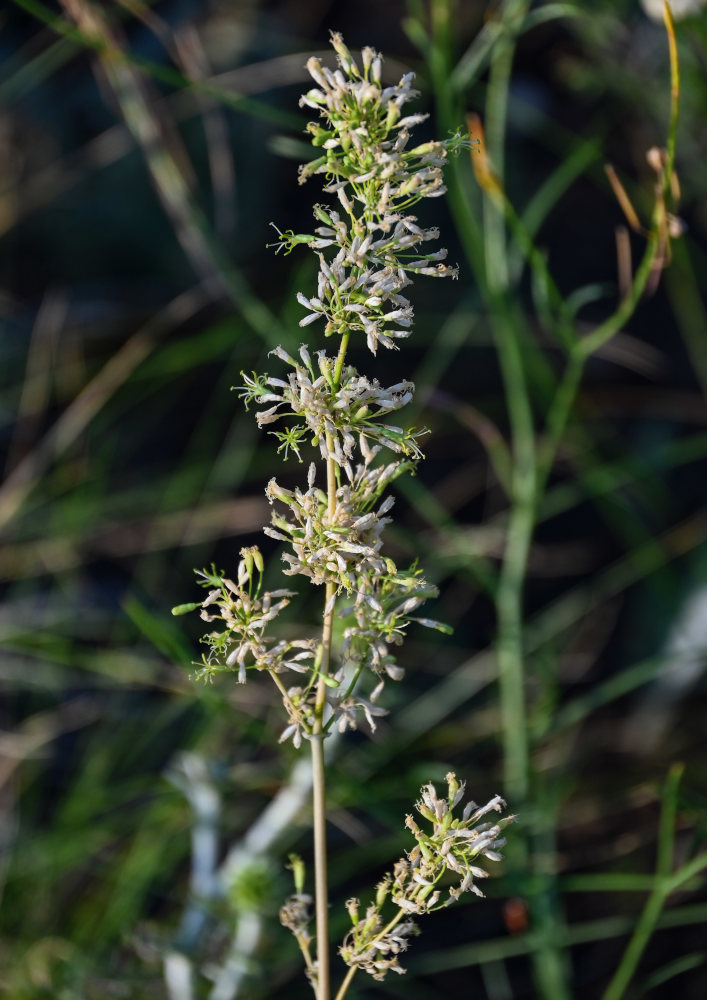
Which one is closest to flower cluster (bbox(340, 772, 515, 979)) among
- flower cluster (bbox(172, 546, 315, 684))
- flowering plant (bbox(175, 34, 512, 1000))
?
flowering plant (bbox(175, 34, 512, 1000))

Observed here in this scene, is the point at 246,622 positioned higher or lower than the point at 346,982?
higher

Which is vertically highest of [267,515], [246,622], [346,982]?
[267,515]

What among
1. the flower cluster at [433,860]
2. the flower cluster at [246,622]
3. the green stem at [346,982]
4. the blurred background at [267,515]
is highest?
the blurred background at [267,515]

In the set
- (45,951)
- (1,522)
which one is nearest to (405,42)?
(1,522)

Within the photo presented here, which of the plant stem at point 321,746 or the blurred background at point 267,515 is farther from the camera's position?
the blurred background at point 267,515

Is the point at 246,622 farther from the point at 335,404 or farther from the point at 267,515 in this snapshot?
the point at 267,515

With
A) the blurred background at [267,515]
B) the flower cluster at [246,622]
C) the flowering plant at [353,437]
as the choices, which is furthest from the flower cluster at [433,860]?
the blurred background at [267,515]

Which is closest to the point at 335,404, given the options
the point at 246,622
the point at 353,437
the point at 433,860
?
the point at 353,437

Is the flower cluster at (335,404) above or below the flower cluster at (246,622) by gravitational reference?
above

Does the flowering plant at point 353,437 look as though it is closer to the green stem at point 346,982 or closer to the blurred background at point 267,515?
the green stem at point 346,982
